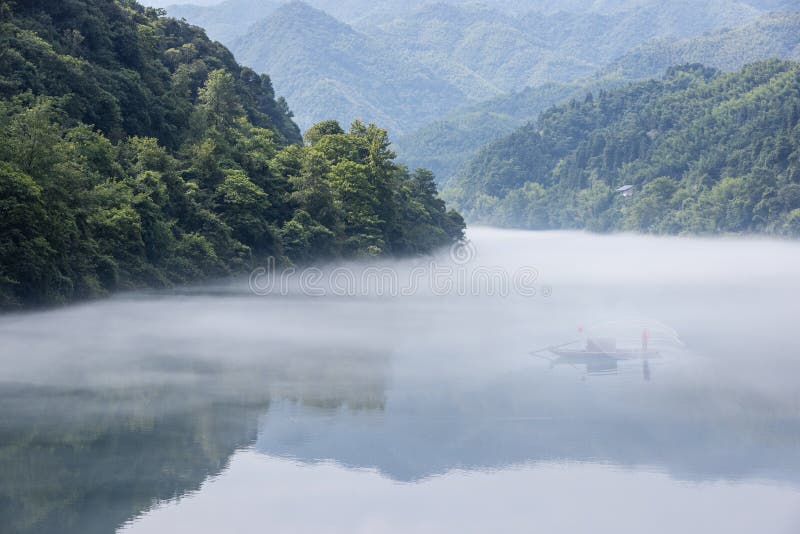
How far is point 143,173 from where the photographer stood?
57938 millimetres

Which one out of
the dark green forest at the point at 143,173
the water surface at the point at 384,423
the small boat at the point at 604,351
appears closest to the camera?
the water surface at the point at 384,423

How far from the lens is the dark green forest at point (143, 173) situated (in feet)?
147

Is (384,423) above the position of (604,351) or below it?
below

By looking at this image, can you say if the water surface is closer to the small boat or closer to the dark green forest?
the small boat

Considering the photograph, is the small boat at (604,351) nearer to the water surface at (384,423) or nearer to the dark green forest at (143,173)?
the water surface at (384,423)

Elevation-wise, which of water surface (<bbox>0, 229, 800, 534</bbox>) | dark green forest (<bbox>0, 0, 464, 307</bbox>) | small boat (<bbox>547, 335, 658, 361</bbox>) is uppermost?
dark green forest (<bbox>0, 0, 464, 307</bbox>)

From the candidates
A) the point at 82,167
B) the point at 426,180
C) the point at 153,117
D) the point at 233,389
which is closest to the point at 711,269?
the point at 426,180

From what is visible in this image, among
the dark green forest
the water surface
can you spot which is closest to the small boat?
the water surface

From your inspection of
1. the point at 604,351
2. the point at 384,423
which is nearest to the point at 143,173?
the point at 604,351

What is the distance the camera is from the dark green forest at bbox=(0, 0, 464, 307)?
4491cm

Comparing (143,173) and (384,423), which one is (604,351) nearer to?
(384,423)

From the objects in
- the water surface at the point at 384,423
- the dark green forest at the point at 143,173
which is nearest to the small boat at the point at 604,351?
the water surface at the point at 384,423

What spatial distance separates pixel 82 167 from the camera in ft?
169

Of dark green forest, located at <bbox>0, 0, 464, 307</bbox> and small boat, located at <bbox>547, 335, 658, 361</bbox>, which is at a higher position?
dark green forest, located at <bbox>0, 0, 464, 307</bbox>
